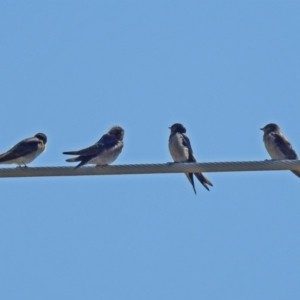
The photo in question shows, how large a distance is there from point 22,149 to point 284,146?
3.61m

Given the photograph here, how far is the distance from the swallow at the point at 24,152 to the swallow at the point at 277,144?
3.27 m

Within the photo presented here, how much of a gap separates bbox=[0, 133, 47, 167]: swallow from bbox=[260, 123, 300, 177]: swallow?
3.27m

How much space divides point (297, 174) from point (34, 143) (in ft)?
15.6

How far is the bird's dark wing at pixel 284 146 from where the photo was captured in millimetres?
14080

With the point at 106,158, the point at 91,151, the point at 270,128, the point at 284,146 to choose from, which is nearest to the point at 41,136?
the point at 106,158

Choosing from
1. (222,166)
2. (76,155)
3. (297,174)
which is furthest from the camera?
(76,155)

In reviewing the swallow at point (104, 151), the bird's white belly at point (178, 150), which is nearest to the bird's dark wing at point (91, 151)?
the swallow at point (104, 151)

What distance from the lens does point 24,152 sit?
14.4 metres

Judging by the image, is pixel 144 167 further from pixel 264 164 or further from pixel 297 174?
pixel 297 174

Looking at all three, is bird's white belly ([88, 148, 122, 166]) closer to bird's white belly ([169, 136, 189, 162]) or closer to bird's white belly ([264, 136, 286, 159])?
bird's white belly ([169, 136, 189, 162])

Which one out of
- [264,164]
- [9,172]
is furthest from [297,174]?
[9,172]

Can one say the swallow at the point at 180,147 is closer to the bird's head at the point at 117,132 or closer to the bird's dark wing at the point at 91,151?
the bird's head at the point at 117,132

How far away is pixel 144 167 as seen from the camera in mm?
10109

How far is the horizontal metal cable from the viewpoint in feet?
32.6
